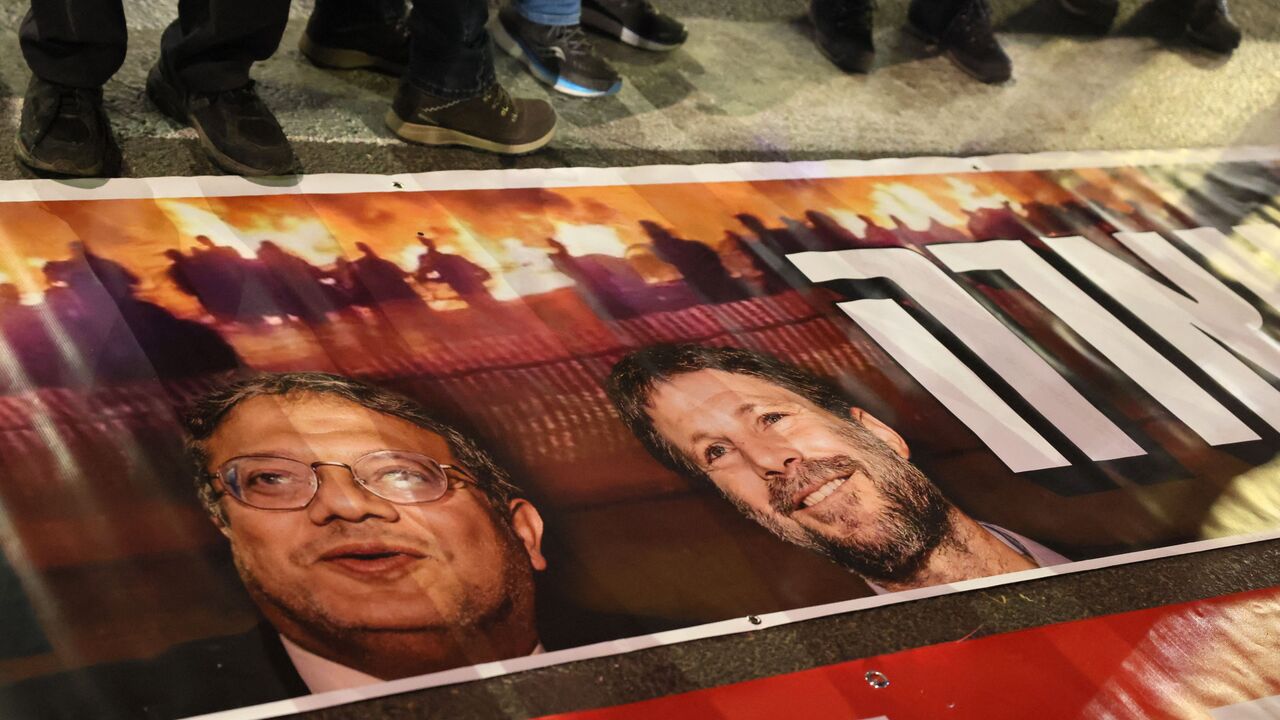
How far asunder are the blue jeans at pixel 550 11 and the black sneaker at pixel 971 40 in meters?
0.83

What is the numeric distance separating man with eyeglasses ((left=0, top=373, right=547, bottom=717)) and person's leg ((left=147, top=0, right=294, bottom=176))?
392mm

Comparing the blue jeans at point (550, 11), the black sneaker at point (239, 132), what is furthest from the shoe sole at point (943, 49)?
the black sneaker at point (239, 132)

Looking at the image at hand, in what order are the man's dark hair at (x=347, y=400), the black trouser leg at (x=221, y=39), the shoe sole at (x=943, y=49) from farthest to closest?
the shoe sole at (x=943, y=49) < the black trouser leg at (x=221, y=39) < the man's dark hair at (x=347, y=400)

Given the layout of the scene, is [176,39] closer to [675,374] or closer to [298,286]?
[298,286]

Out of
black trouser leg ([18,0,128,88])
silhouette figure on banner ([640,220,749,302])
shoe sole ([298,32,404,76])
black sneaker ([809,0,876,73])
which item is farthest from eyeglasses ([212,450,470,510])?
black sneaker ([809,0,876,73])

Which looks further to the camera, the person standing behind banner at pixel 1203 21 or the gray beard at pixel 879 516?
the person standing behind banner at pixel 1203 21

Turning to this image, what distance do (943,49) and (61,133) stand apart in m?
1.63

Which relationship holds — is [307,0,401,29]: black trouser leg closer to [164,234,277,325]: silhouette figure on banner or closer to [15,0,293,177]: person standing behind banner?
[15,0,293,177]: person standing behind banner

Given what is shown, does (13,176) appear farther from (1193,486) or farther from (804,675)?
(1193,486)

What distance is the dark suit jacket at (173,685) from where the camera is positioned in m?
0.78

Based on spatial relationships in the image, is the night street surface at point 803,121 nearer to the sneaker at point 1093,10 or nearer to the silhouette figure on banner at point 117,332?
the sneaker at point 1093,10

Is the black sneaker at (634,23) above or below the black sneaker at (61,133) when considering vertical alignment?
above

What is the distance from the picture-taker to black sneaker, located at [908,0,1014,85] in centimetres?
212

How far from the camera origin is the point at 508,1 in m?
1.81
